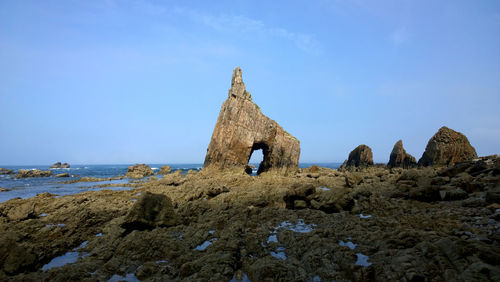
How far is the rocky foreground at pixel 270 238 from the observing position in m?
6.57

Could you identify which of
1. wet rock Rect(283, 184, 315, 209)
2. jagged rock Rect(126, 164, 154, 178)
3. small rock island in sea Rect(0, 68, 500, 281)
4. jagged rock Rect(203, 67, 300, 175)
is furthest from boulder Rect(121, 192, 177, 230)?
jagged rock Rect(126, 164, 154, 178)

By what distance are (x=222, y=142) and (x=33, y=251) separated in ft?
93.7

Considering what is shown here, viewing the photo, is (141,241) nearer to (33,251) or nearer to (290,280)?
(33,251)

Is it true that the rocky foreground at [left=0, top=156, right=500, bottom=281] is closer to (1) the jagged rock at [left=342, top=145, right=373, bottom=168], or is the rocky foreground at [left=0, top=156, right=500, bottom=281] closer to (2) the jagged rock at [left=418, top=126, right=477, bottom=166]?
(2) the jagged rock at [left=418, top=126, right=477, bottom=166]

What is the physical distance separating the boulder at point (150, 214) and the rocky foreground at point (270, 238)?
0.16 feet

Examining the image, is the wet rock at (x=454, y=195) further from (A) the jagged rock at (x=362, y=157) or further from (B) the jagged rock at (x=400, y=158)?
(A) the jagged rock at (x=362, y=157)

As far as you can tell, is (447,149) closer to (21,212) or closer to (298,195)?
(298,195)

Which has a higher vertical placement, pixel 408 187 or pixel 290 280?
pixel 408 187

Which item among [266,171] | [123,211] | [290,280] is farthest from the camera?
[266,171]

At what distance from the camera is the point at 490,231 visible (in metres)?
8.13

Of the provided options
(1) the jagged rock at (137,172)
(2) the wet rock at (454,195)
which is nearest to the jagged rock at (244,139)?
(2) the wet rock at (454,195)

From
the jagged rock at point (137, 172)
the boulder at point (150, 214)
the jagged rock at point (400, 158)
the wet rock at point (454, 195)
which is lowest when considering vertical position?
the jagged rock at point (137, 172)

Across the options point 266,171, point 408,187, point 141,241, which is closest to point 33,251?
point 141,241

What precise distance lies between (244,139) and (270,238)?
88.9 ft
